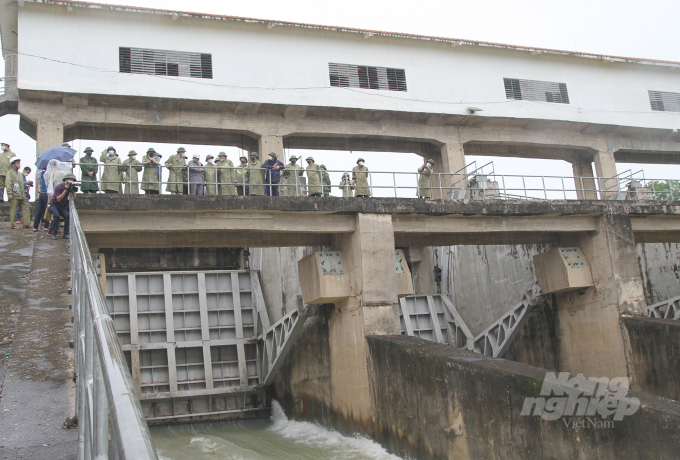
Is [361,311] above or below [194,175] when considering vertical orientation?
below

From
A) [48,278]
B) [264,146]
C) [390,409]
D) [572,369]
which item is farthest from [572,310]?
[48,278]

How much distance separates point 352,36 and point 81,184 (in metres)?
12.4

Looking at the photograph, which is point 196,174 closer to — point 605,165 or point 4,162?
point 4,162

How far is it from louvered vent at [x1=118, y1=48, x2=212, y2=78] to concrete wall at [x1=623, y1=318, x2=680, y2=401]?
1454 cm

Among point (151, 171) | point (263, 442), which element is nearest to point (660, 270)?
point (263, 442)

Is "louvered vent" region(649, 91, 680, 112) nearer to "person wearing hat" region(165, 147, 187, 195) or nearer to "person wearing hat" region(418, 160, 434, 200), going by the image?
"person wearing hat" region(418, 160, 434, 200)

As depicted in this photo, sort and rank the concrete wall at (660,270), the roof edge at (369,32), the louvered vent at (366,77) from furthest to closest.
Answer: the louvered vent at (366,77)
the roof edge at (369,32)
the concrete wall at (660,270)

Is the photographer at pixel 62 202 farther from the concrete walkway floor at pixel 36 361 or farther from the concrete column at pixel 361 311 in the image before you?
the concrete column at pixel 361 311

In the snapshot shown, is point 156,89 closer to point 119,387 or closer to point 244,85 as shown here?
point 244,85

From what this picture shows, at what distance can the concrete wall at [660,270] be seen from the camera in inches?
683

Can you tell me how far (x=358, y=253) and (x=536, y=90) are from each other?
1395 centimetres

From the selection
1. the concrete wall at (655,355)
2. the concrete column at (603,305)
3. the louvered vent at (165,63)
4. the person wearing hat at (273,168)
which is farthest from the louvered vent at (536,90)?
the person wearing hat at (273,168)

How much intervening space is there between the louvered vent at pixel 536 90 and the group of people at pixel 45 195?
16.8 m

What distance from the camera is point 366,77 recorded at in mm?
20688
